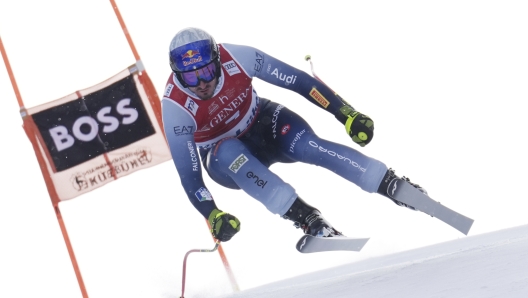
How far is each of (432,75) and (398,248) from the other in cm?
364

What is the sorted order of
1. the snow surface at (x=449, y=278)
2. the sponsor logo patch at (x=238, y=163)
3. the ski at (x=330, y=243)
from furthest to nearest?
the sponsor logo patch at (x=238, y=163), the ski at (x=330, y=243), the snow surface at (x=449, y=278)

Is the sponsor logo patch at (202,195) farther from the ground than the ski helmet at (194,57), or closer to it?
closer to it

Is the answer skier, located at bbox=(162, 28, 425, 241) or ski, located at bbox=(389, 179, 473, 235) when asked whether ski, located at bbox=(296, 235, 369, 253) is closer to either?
skier, located at bbox=(162, 28, 425, 241)

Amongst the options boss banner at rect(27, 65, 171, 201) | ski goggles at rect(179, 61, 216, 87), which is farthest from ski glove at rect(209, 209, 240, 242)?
boss banner at rect(27, 65, 171, 201)

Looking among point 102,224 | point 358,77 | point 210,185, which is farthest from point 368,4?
point 102,224

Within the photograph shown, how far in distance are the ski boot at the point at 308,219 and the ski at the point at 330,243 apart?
0.15 meters

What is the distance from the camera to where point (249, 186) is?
15.0 feet

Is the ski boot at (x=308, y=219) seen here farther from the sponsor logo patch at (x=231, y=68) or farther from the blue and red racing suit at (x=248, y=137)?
the sponsor logo patch at (x=231, y=68)

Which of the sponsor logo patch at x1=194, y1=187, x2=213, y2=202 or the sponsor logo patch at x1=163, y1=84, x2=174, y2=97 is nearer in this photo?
the sponsor logo patch at x1=194, y1=187, x2=213, y2=202

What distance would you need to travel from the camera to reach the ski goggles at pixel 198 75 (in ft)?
14.9

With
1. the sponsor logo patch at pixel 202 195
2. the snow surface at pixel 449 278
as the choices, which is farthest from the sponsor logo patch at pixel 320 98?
the snow surface at pixel 449 278

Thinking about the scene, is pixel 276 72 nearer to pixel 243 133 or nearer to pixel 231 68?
pixel 231 68

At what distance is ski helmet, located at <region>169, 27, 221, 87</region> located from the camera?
451 cm

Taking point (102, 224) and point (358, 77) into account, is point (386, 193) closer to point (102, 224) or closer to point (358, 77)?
point (358, 77)
